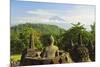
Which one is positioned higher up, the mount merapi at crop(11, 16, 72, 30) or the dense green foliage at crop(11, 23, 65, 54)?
the mount merapi at crop(11, 16, 72, 30)

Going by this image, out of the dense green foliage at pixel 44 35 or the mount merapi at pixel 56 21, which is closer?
the dense green foliage at pixel 44 35

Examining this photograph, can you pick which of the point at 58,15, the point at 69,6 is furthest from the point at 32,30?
the point at 69,6

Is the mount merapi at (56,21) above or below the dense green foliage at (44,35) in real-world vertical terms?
above

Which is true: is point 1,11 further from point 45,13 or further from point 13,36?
point 45,13

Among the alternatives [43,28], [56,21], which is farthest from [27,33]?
[56,21]

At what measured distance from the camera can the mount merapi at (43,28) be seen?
93.5 inches

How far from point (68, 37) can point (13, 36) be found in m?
0.63

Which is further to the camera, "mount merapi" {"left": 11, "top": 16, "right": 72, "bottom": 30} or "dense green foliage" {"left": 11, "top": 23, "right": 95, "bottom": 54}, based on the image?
"mount merapi" {"left": 11, "top": 16, "right": 72, "bottom": 30}

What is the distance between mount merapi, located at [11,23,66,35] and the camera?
238 centimetres

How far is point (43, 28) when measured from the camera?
2477mm

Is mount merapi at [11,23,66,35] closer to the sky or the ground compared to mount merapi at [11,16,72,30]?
closer to the ground

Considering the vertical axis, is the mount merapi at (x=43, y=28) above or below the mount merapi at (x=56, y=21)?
below

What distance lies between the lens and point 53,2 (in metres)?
2.52

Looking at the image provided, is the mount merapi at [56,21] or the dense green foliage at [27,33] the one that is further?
the mount merapi at [56,21]
